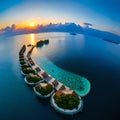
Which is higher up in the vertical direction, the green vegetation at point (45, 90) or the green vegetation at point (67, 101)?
the green vegetation at point (45, 90)

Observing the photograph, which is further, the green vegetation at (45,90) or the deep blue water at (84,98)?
the green vegetation at (45,90)

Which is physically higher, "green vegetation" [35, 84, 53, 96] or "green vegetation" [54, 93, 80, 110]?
"green vegetation" [35, 84, 53, 96]

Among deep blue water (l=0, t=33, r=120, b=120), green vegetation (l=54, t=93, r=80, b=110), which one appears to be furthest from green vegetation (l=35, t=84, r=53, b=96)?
green vegetation (l=54, t=93, r=80, b=110)

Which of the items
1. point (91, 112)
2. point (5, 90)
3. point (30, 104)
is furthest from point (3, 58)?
point (91, 112)

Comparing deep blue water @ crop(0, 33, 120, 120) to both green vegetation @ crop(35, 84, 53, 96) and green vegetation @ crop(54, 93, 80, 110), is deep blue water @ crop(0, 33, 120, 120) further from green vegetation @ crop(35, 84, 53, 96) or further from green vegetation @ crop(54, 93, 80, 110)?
green vegetation @ crop(54, 93, 80, 110)

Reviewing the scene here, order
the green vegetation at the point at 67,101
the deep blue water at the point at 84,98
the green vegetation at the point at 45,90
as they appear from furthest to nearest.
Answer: the green vegetation at the point at 45,90 → the green vegetation at the point at 67,101 → the deep blue water at the point at 84,98

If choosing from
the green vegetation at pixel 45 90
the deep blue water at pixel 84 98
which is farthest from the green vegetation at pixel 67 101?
the green vegetation at pixel 45 90

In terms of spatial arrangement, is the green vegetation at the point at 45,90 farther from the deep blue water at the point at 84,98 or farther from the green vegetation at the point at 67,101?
the green vegetation at the point at 67,101

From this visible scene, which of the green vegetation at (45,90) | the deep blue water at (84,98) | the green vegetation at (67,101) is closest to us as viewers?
the deep blue water at (84,98)

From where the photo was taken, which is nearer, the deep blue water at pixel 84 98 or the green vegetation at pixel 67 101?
the deep blue water at pixel 84 98
